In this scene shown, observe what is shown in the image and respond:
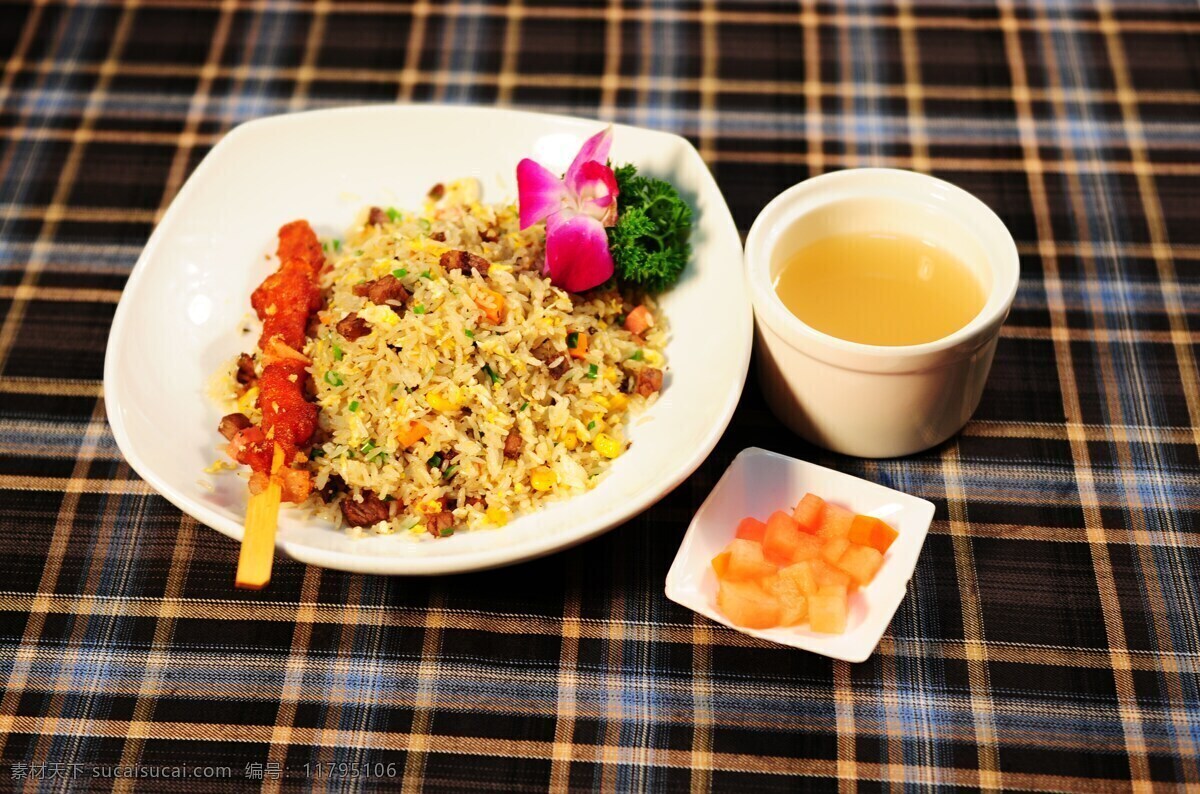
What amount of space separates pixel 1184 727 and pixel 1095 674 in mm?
228

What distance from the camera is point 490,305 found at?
118 inches

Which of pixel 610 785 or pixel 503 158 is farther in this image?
pixel 503 158

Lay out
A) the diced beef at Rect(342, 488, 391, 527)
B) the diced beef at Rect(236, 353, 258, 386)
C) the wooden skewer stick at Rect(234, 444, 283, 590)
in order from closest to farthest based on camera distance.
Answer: the wooden skewer stick at Rect(234, 444, 283, 590), the diced beef at Rect(342, 488, 391, 527), the diced beef at Rect(236, 353, 258, 386)

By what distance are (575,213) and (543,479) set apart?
830 millimetres

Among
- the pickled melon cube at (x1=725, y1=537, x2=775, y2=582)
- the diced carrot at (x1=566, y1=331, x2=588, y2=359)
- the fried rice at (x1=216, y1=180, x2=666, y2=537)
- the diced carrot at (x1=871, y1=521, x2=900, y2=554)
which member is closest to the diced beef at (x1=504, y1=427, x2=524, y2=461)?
the fried rice at (x1=216, y1=180, x2=666, y2=537)

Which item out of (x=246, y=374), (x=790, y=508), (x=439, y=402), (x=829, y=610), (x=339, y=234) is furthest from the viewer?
(x=339, y=234)

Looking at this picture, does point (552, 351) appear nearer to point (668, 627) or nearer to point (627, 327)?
point (627, 327)

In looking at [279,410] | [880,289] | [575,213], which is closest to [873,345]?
[880,289]

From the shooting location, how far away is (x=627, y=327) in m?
3.29

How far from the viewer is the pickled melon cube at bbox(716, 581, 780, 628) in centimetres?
268

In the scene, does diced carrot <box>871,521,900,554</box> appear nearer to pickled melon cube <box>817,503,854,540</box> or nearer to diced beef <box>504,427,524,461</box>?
pickled melon cube <box>817,503,854,540</box>

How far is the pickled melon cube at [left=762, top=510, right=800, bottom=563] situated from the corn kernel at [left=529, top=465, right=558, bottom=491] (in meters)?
0.58

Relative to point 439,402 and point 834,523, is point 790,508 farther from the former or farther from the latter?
point 439,402

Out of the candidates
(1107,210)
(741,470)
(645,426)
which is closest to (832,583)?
(741,470)
